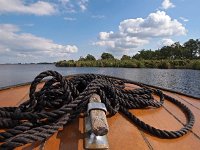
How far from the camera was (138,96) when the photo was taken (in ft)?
5.86

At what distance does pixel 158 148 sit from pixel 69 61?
5976 centimetres

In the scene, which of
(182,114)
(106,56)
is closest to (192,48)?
(106,56)

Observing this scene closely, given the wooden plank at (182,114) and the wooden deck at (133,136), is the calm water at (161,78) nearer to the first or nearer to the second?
the wooden plank at (182,114)

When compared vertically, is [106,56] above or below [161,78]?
above

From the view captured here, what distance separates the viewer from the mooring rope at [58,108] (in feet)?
3.64

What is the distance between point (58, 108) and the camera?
1514mm

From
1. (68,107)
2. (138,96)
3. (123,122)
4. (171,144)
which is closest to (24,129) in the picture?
(68,107)

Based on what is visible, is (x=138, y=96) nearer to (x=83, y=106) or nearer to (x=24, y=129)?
(x=83, y=106)

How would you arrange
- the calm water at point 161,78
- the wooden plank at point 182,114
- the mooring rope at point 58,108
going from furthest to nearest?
1. the calm water at point 161,78
2. the wooden plank at point 182,114
3. the mooring rope at point 58,108

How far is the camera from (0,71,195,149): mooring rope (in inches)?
43.6

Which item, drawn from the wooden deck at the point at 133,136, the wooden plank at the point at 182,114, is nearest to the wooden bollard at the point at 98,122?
the wooden deck at the point at 133,136

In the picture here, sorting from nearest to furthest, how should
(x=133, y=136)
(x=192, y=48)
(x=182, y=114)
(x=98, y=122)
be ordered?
1. (x=98, y=122)
2. (x=133, y=136)
3. (x=182, y=114)
4. (x=192, y=48)

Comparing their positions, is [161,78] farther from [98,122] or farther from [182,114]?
[98,122]

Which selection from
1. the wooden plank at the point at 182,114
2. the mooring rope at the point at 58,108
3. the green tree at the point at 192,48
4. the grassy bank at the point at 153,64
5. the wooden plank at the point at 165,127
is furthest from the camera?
the green tree at the point at 192,48
